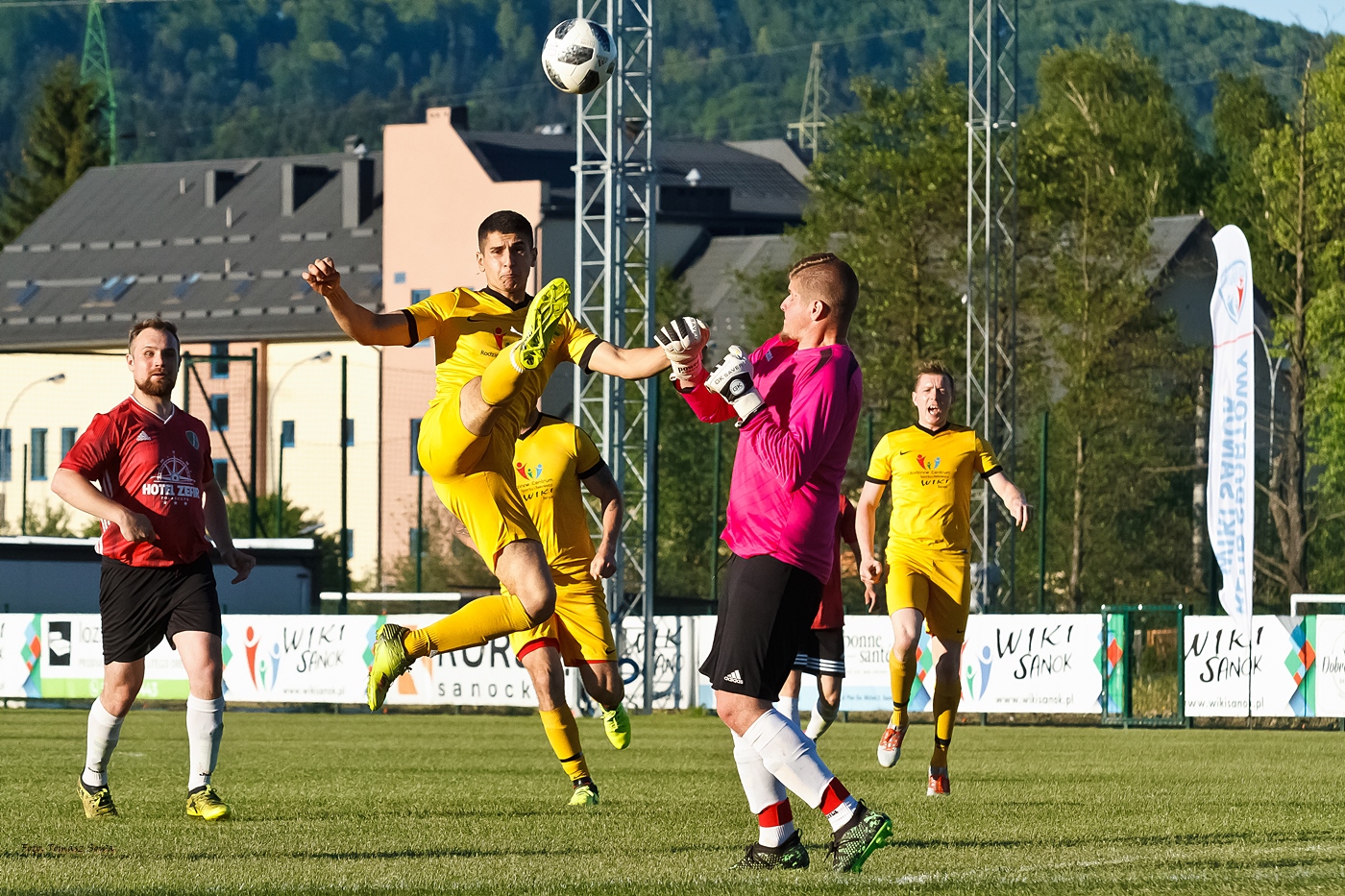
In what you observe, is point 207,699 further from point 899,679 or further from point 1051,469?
point 1051,469

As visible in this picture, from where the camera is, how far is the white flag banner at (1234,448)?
19984mm

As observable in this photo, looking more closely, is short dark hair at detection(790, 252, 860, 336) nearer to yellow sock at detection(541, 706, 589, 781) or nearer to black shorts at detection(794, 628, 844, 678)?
yellow sock at detection(541, 706, 589, 781)

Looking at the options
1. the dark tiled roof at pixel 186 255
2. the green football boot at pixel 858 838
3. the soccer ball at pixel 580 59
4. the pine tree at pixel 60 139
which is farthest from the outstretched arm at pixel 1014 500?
the pine tree at pixel 60 139

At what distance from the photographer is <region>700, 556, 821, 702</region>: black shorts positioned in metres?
6.63

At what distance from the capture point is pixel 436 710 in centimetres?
2348

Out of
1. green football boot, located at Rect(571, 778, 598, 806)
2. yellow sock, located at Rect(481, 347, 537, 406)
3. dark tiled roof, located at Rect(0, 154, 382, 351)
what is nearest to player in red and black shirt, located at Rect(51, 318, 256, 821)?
yellow sock, located at Rect(481, 347, 537, 406)

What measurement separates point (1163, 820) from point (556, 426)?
3.82 meters

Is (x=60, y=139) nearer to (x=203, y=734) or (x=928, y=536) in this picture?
(x=928, y=536)

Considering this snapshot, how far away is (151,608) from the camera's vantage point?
8555 mm

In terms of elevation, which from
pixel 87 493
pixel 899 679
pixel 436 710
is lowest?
pixel 436 710

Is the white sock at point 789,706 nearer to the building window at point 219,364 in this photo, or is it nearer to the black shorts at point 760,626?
the black shorts at point 760,626

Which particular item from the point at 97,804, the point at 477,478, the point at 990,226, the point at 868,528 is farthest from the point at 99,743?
the point at 990,226

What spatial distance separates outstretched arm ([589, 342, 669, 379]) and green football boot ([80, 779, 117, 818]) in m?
2.80

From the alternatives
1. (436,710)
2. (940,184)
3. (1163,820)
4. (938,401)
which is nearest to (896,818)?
(1163,820)
